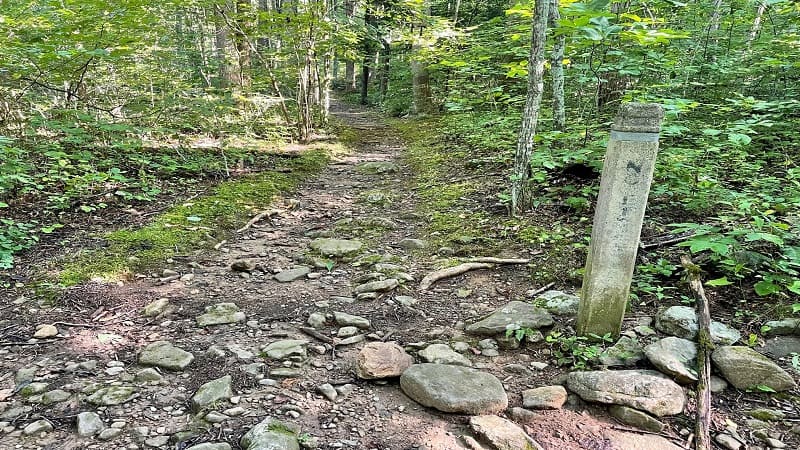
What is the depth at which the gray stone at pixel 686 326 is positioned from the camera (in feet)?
9.43

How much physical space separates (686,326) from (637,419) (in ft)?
3.06

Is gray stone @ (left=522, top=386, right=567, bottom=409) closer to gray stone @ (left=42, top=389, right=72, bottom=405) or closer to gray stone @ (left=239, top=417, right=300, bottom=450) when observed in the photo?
gray stone @ (left=239, top=417, right=300, bottom=450)

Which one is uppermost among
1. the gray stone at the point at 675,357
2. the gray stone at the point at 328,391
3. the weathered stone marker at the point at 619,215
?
the weathered stone marker at the point at 619,215

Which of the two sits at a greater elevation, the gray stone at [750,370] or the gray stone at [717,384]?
the gray stone at [750,370]

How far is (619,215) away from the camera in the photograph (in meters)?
2.76

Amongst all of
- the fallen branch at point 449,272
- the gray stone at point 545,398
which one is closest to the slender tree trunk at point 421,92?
the fallen branch at point 449,272

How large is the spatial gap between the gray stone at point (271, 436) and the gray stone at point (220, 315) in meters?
1.43

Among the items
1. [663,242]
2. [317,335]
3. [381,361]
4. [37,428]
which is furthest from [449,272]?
[37,428]

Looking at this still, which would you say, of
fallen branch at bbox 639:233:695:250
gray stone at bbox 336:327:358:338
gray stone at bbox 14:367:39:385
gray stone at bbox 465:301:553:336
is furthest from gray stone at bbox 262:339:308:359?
fallen branch at bbox 639:233:695:250

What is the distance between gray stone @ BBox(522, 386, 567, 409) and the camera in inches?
98.8

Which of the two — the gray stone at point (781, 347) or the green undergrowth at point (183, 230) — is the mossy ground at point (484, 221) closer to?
the gray stone at point (781, 347)

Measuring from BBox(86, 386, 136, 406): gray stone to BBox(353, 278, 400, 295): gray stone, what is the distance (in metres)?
1.95

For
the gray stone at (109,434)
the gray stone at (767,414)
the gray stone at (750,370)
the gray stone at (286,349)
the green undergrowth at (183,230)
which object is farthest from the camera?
the green undergrowth at (183,230)

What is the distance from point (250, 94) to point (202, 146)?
58.6 inches
